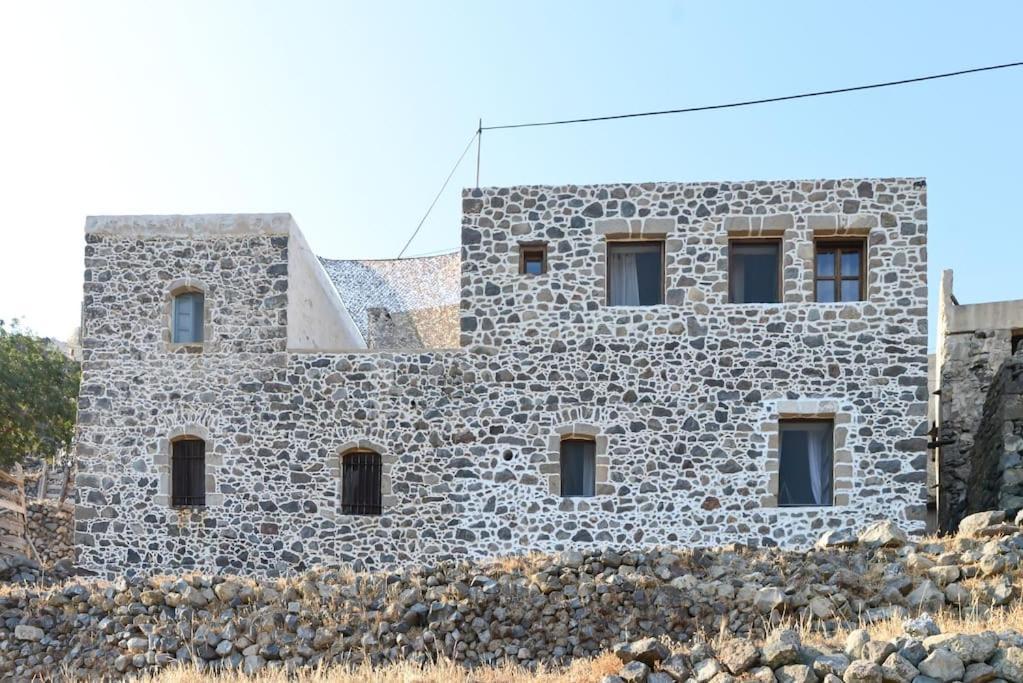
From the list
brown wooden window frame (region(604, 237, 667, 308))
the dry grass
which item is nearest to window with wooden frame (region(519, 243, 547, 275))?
brown wooden window frame (region(604, 237, 667, 308))

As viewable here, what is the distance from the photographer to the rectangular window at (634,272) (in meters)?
16.5

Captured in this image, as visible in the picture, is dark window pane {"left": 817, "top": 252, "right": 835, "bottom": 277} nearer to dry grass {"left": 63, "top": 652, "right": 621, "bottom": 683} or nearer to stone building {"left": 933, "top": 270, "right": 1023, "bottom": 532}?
stone building {"left": 933, "top": 270, "right": 1023, "bottom": 532}

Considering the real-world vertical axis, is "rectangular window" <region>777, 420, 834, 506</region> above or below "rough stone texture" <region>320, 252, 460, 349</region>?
below

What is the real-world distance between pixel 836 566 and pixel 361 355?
8.31m

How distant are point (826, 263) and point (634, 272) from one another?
312cm

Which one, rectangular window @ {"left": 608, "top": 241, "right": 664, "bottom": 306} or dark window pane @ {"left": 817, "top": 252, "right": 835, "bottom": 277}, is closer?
dark window pane @ {"left": 817, "top": 252, "right": 835, "bottom": 277}

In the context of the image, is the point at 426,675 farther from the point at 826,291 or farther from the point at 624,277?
the point at 826,291

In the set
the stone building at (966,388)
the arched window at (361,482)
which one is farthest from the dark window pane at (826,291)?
the arched window at (361,482)

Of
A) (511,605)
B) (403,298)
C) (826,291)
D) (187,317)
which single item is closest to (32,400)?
(187,317)

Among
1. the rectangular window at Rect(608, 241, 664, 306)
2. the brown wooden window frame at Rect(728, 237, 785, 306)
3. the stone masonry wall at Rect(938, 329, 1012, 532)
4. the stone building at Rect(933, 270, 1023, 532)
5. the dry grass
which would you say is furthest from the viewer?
the stone masonry wall at Rect(938, 329, 1012, 532)

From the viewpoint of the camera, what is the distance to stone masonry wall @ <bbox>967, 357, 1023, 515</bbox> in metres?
15.0

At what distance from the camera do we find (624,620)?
11938 millimetres

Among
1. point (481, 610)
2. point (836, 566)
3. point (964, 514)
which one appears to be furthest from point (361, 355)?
point (964, 514)

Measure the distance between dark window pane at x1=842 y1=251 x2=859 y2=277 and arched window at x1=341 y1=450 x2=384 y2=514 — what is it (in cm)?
825
